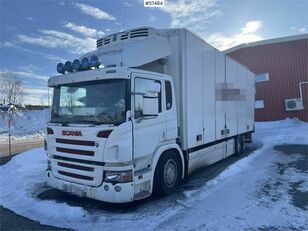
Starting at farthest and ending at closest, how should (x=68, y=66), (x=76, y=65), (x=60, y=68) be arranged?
(x=60, y=68)
(x=68, y=66)
(x=76, y=65)

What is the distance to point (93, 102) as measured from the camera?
5695 millimetres

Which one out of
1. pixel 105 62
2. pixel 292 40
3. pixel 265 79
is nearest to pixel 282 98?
pixel 265 79

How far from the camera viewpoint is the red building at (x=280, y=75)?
2159 centimetres

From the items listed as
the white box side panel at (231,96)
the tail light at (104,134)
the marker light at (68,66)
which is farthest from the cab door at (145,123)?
the white box side panel at (231,96)

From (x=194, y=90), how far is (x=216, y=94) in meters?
1.94

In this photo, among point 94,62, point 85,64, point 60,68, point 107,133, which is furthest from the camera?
point 60,68

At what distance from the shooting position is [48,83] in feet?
21.6

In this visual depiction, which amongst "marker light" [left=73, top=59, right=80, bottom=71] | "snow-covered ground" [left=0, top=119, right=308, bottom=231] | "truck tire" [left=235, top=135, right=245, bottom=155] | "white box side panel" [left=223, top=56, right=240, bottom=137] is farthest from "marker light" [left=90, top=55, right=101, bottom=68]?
"truck tire" [left=235, top=135, right=245, bottom=155]

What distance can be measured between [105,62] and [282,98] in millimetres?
19321

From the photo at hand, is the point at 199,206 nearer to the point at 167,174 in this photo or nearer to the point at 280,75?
the point at 167,174

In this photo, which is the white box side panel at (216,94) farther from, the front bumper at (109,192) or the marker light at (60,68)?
the marker light at (60,68)

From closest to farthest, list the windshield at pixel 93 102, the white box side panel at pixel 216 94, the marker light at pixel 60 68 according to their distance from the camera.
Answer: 1. the windshield at pixel 93 102
2. the marker light at pixel 60 68
3. the white box side panel at pixel 216 94

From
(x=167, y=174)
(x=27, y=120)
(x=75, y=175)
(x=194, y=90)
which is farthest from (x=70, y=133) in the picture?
(x=27, y=120)

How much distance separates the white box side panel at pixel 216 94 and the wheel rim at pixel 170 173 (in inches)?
118
